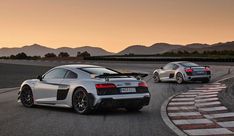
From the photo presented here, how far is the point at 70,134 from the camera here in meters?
9.30

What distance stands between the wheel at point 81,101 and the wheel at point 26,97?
7.21ft

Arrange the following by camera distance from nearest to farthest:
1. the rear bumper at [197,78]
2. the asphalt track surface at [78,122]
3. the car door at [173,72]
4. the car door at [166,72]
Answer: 1. the asphalt track surface at [78,122]
2. the rear bumper at [197,78]
3. the car door at [173,72]
4. the car door at [166,72]

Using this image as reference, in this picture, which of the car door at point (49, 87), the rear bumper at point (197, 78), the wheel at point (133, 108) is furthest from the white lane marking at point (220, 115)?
the rear bumper at point (197, 78)

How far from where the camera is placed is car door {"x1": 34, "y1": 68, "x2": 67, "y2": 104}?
44.8ft

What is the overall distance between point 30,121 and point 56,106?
2.34 meters

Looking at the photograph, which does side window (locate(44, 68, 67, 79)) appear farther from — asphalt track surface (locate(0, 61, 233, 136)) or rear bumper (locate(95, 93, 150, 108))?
rear bumper (locate(95, 93, 150, 108))

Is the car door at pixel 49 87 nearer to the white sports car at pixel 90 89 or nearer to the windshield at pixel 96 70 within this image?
the white sports car at pixel 90 89

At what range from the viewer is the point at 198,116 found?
11.9m

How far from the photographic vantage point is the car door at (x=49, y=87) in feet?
44.8

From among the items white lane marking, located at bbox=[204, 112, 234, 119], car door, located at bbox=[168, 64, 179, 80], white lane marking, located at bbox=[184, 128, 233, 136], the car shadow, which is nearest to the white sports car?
the car shadow

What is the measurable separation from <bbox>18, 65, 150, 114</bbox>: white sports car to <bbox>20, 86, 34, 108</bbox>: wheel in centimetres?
39

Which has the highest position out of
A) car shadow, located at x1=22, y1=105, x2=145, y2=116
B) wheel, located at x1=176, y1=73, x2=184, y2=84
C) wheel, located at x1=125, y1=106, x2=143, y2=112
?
wheel, located at x1=176, y1=73, x2=184, y2=84

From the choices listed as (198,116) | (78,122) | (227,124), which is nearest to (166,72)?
(198,116)

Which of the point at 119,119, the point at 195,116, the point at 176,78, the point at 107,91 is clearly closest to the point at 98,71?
the point at 107,91
